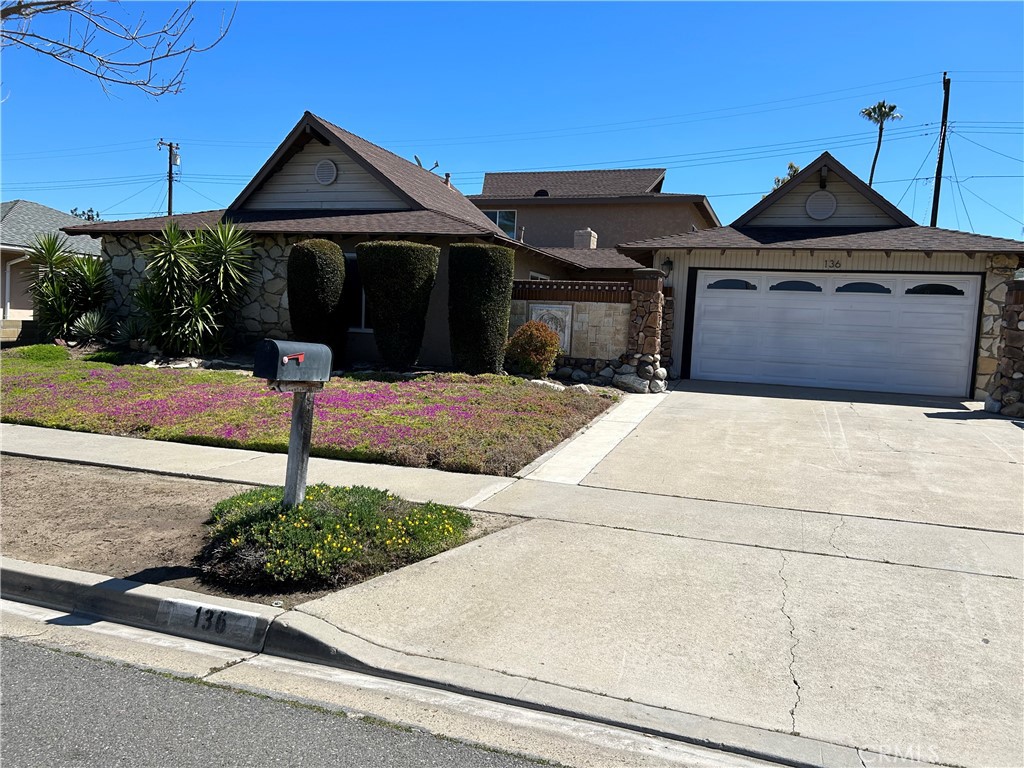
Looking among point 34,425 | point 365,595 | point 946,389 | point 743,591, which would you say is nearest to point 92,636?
point 365,595

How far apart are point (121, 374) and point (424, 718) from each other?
12.6 m

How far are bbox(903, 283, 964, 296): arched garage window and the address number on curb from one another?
49.6ft

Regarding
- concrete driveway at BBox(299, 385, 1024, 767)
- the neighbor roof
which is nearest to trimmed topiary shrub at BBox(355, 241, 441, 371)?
concrete driveway at BBox(299, 385, 1024, 767)

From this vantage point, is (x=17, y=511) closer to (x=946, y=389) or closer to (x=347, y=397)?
(x=347, y=397)

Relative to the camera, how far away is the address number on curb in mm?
4801

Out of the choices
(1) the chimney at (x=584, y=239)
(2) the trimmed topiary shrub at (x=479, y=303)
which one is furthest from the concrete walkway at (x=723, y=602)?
(1) the chimney at (x=584, y=239)

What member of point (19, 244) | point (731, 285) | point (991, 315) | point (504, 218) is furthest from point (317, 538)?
point (504, 218)

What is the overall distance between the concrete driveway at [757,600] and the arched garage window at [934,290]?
7486 mm

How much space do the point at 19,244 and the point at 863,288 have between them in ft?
82.1

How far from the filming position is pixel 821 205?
18.0m

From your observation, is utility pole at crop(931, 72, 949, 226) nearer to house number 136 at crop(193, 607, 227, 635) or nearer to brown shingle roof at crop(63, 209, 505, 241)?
brown shingle roof at crop(63, 209, 505, 241)

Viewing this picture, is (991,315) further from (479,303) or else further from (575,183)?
(575,183)

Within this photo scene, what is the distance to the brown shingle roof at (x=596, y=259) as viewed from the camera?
2319 centimetres

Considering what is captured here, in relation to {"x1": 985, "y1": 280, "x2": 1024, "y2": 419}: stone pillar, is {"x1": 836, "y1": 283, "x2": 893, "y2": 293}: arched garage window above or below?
above
